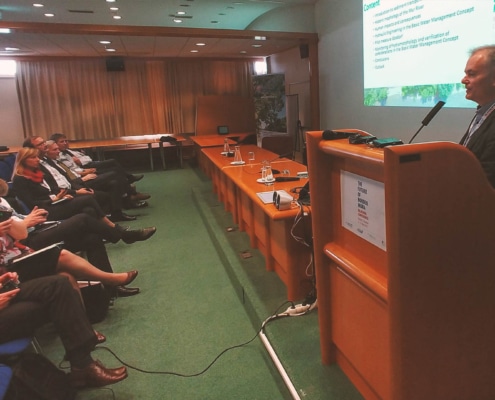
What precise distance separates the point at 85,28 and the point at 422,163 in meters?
5.08

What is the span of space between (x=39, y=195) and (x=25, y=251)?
1.19 m

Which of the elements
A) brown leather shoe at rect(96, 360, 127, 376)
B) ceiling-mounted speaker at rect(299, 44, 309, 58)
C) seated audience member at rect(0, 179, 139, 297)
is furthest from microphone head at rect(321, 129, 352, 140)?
ceiling-mounted speaker at rect(299, 44, 309, 58)

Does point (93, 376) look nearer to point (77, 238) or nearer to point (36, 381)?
point (36, 381)

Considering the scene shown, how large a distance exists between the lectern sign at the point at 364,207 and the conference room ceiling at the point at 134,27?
14.7 feet

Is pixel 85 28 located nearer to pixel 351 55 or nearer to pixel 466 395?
pixel 351 55

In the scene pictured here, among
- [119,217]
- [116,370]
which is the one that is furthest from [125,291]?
[119,217]

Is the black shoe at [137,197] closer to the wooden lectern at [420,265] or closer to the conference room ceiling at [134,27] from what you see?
the conference room ceiling at [134,27]

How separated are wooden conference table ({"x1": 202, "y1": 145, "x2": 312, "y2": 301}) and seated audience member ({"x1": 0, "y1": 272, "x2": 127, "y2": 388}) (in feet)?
3.35

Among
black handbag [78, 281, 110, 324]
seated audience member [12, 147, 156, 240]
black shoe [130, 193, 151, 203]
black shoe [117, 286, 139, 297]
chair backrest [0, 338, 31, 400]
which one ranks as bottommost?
black shoe [117, 286, 139, 297]

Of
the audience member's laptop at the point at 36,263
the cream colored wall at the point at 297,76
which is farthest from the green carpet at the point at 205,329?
the cream colored wall at the point at 297,76

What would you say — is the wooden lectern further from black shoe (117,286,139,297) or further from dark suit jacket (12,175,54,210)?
dark suit jacket (12,175,54,210)

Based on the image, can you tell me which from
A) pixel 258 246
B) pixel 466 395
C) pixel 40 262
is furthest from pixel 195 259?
pixel 466 395

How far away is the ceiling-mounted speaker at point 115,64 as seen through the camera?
25.4 feet

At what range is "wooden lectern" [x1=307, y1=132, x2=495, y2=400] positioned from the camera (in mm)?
842
